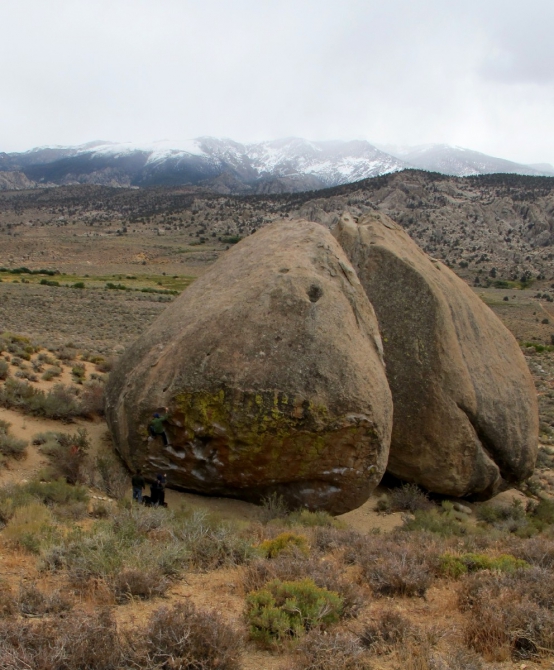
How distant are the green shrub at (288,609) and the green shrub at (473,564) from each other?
171cm

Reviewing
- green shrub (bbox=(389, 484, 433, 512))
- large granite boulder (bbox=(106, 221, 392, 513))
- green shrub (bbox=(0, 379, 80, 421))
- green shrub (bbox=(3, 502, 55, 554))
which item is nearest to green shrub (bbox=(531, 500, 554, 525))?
green shrub (bbox=(389, 484, 433, 512))

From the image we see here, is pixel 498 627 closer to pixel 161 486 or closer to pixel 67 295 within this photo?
pixel 161 486

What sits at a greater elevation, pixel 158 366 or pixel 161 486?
pixel 158 366

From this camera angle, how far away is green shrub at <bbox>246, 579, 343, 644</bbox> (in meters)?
3.94

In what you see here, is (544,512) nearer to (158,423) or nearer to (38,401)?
(158,423)

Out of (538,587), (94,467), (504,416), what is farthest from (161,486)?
(504,416)

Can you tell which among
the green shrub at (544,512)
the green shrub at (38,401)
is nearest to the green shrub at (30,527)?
the green shrub at (38,401)

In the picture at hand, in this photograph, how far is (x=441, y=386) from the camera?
10078mm

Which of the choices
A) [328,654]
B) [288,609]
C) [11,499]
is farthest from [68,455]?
[328,654]

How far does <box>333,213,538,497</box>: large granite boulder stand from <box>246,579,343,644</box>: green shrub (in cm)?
612

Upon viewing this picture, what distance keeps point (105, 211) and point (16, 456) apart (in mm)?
113041

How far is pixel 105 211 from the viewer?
113438mm

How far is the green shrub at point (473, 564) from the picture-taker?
215 inches

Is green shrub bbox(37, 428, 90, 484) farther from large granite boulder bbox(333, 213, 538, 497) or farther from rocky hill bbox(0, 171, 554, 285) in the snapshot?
rocky hill bbox(0, 171, 554, 285)
